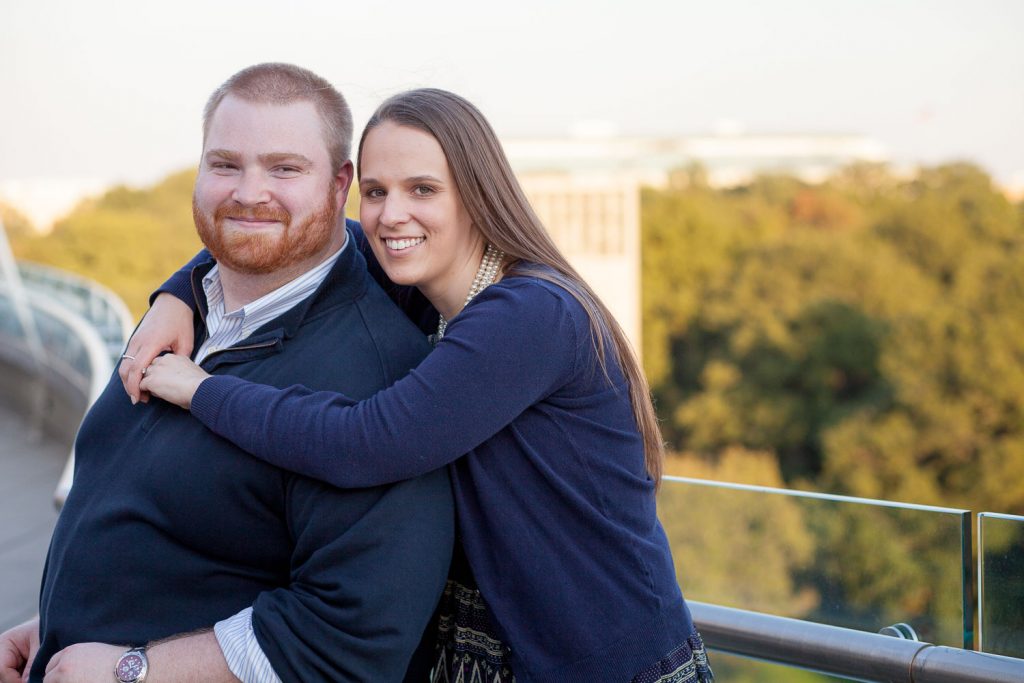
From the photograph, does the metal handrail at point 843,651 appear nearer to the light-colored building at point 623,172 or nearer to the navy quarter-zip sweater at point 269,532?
the navy quarter-zip sweater at point 269,532

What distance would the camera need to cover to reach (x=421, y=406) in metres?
1.63

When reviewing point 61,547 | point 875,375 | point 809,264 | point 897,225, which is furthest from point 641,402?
point 897,225

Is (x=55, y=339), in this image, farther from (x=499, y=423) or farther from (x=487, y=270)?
(x=499, y=423)

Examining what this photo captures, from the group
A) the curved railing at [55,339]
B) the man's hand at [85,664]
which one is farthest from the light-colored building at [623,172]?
the man's hand at [85,664]

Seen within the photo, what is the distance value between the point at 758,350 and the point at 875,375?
4.12 meters

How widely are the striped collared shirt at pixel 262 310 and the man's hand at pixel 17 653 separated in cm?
59

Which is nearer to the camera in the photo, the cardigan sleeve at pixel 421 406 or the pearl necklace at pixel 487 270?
the cardigan sleeve at pixel 421 406

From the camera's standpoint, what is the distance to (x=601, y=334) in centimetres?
182

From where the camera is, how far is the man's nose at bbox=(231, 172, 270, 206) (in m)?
1.85

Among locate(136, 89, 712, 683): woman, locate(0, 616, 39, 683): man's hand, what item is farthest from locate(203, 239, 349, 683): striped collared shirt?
locate(0, 616, 39, 683): man's hand

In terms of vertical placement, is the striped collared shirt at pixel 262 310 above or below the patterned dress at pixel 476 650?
above

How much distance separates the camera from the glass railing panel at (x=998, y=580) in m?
2.10

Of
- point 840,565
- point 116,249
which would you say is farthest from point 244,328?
point 116,249

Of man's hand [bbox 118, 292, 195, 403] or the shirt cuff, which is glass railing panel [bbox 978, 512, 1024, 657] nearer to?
the shirt cuff
